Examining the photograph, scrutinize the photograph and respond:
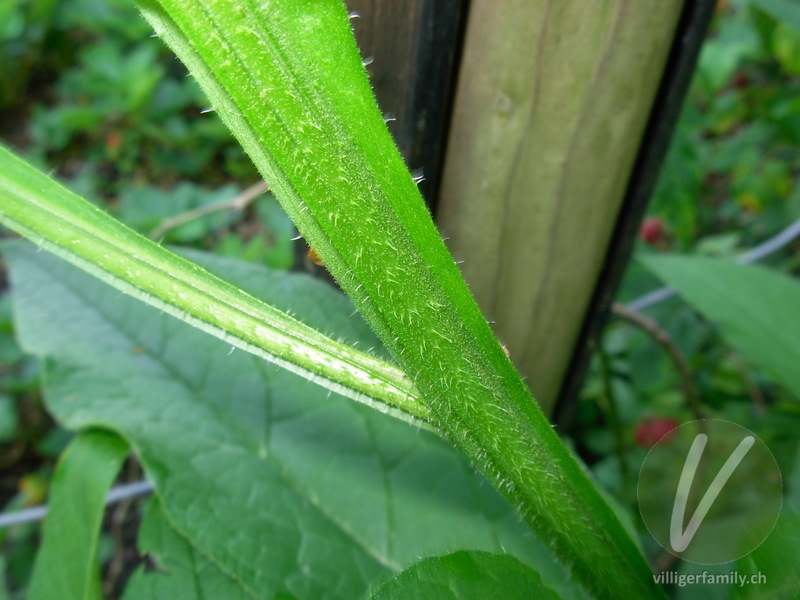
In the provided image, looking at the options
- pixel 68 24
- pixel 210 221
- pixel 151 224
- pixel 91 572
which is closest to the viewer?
pixel 91 572

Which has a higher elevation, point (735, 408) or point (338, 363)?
point (338, 363)

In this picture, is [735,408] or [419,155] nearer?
[419,155]

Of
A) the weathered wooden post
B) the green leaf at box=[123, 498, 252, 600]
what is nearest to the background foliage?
the green leaf at box=[123, 498, 252, 600]

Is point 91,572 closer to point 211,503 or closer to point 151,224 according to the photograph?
point 211,503

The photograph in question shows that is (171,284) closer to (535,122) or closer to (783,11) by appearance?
(535,122)

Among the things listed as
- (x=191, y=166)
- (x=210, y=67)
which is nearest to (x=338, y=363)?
(x=210, y=67)

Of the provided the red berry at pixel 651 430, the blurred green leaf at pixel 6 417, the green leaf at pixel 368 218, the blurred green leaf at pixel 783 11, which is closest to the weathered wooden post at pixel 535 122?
the green leaf at pixel 368 218

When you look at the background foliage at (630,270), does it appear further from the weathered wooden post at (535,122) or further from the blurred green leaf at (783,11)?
the weathered wooden post at (535,122)

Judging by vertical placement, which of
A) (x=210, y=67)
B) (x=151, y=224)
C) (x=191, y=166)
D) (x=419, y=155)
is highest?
(x=210, y=67)

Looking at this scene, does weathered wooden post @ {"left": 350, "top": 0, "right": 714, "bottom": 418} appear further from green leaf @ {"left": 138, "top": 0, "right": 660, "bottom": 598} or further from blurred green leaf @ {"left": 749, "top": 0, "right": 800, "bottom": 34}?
blurred green leaf @ {"left": 749, "top": 0, "right": 800, "bottom": 34}
